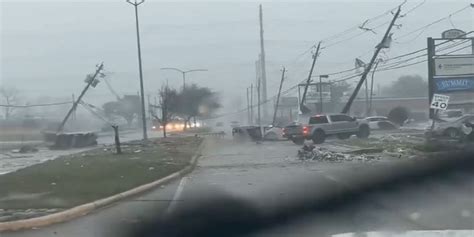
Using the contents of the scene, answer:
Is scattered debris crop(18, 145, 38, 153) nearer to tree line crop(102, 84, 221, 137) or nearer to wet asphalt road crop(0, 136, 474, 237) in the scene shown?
tree line crop(102, 84, 221, 137)

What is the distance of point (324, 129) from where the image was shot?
4119cm

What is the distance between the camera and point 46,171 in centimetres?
2044

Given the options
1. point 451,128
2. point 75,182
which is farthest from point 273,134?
point 75,182

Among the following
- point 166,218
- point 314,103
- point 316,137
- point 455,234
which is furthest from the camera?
point 314,103

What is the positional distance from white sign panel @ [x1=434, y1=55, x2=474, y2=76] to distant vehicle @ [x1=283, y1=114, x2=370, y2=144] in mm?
6121

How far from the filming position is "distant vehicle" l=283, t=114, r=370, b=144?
40.8m

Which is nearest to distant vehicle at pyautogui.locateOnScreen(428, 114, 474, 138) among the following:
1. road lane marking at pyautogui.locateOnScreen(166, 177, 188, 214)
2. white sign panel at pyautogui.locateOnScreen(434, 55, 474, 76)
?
white sign panel at pyautogui.locateOnScreen(434, 55, 474, 76)

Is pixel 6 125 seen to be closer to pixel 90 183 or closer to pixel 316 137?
pixel 316 137

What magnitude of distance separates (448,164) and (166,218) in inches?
384

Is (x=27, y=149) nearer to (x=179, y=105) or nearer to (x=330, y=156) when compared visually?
(x=330, y=156)

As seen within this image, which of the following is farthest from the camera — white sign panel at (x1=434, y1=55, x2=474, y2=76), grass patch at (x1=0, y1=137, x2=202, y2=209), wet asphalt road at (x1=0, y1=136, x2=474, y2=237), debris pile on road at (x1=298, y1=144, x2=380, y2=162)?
white sign panel at (x1=434, y1=55, x2=474, y2=76)

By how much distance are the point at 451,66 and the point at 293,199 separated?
1182 inches

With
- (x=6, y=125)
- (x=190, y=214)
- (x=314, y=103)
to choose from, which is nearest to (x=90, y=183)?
(x=190, y=214)

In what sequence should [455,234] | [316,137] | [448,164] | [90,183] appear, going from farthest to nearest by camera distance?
[316,137] < [448,164] < [90,183] < [455,234]
